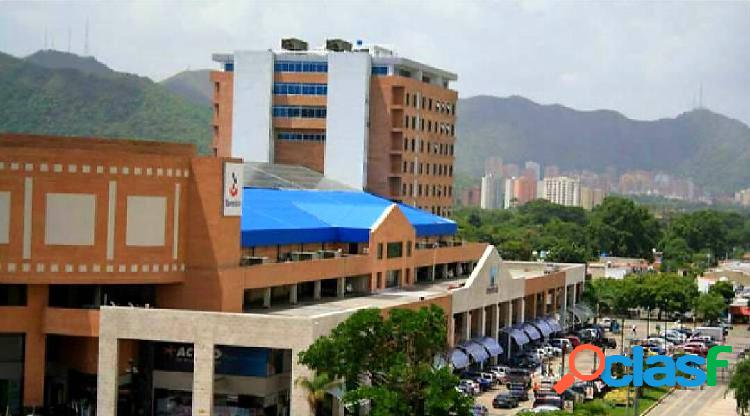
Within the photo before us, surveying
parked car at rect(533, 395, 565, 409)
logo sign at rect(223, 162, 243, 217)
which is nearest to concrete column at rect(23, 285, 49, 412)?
logo sign at rect(223, 162, 243, 217)

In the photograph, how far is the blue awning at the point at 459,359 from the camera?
81562mm

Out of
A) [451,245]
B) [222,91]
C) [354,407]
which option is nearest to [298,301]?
[354,407]

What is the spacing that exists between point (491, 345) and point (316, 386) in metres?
35.4

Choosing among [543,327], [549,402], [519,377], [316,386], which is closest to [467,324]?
[519,377]

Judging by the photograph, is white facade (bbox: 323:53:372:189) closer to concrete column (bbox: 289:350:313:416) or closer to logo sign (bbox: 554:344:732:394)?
logo sign (bbox: 554:344:732:394)

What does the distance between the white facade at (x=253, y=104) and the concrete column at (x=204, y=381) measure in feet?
191

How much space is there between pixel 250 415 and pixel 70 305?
1167 cm

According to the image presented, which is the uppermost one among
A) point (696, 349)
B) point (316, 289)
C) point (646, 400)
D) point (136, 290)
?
point (136, 290)

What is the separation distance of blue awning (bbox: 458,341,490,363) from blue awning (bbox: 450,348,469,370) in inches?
47.3

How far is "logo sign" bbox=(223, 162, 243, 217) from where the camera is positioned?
6675cm

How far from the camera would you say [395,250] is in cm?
8912

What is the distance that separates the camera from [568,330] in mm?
117688

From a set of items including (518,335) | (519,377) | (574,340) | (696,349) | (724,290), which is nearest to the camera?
(519,377)

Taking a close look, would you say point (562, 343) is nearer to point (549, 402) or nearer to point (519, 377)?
point (519, 377)
